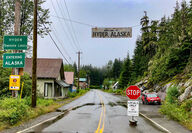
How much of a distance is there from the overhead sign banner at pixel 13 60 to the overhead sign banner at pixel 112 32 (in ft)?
16.8

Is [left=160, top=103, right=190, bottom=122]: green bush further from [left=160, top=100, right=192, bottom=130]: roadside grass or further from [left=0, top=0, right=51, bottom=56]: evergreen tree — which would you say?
[left=0, top=0, right=51, bottom=56]: evergreen tree

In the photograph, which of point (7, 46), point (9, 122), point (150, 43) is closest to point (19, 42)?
point (7, 46)

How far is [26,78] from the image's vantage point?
1919cm

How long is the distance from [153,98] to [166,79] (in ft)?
31.3

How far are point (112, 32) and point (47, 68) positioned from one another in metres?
23.5

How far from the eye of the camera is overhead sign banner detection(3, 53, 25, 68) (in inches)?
520

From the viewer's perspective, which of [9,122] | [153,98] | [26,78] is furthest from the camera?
A: [153,98]

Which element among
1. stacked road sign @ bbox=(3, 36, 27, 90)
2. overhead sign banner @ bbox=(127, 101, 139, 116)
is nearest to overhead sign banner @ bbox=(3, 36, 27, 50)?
stacked road sign @ bbox=(3, 36, 27, 90)

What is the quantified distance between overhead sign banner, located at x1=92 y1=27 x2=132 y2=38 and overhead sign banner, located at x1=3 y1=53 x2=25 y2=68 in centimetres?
513

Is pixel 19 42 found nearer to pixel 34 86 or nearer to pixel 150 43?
pixel 34 86

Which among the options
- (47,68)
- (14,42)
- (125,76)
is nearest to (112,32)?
(14,42)

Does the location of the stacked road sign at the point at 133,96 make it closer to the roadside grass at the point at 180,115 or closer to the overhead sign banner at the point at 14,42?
the roadside grass at the point at 180,115

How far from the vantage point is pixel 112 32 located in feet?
40.7

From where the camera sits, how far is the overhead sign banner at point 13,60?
1322cm
